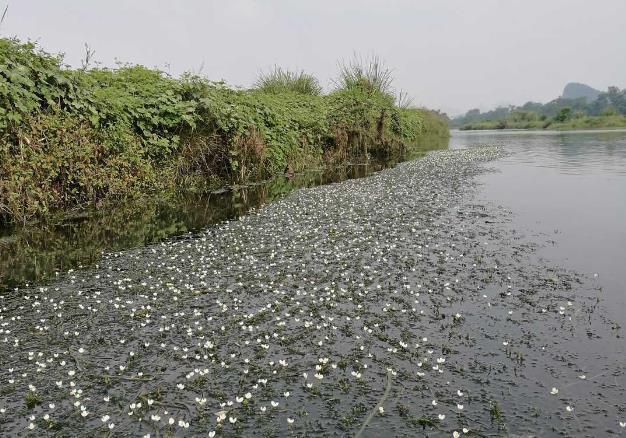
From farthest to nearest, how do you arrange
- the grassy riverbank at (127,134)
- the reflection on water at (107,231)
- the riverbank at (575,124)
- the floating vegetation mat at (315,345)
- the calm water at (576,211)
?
the riverbank at (575,124), the grassy riverbank at (127,134), the reflection on water at (107,231), the calm water at (576,211), the floating vegetation mat at (315,345)

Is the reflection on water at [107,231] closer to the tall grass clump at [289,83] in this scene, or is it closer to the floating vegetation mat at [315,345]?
the floating vegetation mat at [315,345]

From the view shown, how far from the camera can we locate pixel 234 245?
1157cm

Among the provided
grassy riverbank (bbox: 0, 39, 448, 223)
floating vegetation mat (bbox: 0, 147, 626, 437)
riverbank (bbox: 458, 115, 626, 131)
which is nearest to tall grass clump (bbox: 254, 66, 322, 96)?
grassy riverbank (bbox: 0, 39, 448, 223)

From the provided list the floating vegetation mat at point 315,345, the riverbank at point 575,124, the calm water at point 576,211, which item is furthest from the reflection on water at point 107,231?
the riverbank at point 575,124

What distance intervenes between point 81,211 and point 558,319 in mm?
13528

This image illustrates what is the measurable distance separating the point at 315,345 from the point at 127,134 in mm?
13076

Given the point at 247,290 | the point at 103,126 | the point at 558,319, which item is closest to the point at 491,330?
the point at 558,319

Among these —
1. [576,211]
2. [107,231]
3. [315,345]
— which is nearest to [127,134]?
[107,231]

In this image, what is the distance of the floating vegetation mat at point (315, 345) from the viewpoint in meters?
4.88

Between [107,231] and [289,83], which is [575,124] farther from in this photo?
[107,231]

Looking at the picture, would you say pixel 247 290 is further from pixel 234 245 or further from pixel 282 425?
pixel 282 425

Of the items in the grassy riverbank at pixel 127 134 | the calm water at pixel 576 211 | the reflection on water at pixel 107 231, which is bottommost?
the calm water at pixel 576 211

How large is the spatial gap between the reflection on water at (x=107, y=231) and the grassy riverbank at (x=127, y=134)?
1.07 meters

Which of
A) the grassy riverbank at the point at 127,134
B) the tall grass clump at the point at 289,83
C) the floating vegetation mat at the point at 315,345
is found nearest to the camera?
the floating vegetation mat at the point at 315,345
